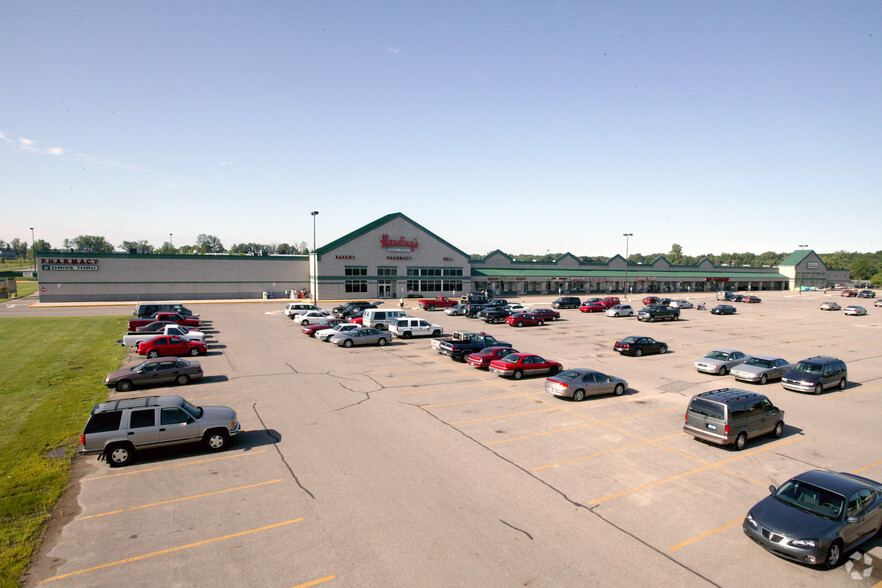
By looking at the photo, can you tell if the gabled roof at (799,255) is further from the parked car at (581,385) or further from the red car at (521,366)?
the parked car at (581,385)

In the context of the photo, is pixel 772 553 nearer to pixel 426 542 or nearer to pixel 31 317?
pixel 426 542

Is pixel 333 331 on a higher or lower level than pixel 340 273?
lower

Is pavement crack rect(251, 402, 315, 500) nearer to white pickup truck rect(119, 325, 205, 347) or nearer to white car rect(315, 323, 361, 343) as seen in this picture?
white pickup truck rect(119, 325, 205, 347)

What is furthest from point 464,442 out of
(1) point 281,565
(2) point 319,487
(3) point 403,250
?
(3) point 403,250

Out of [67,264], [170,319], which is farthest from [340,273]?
[67,264]

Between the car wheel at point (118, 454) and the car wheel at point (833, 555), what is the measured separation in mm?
16316

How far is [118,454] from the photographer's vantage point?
12.6 m

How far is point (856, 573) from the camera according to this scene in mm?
8500

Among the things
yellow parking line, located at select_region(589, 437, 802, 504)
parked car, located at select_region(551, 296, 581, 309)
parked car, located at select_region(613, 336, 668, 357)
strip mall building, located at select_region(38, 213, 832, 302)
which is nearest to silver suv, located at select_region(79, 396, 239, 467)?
yellow parking line, located at select_region(589, 437, 802, 504)

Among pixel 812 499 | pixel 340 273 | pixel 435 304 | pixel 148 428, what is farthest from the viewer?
pixel 340 273

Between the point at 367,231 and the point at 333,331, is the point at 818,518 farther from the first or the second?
the point at 367,231

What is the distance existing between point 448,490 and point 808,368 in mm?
20660

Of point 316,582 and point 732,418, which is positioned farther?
point 732,418

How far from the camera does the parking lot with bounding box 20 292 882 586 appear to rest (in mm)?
8320
